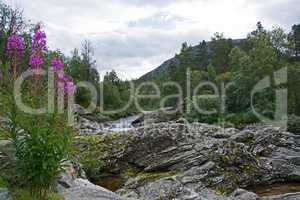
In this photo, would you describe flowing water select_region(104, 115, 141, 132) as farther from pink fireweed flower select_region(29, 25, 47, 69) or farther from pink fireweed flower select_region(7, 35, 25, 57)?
pink fireweed flower select_region(7, 35, 25, 57)

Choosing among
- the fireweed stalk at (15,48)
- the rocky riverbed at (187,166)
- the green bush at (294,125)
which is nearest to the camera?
the fireweed stalk at (15,48)

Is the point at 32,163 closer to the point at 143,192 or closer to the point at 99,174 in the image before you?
the point at 143,192

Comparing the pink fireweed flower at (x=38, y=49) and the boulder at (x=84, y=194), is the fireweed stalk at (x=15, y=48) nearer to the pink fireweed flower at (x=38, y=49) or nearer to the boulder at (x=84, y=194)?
the pink fireweed flower at (x=38, y=49)

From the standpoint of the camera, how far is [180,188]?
1366cm

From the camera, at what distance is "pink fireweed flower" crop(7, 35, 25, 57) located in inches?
284

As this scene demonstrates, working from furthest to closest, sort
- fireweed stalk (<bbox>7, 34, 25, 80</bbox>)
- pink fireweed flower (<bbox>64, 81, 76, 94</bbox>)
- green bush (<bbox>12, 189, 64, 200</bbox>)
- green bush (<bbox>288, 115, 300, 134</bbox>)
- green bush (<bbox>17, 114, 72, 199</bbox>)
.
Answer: green bush (<bbox>288, 115, 300, 134</bbox>) < green bush (<bbox>12, 189, 64, 200</bbox>) < pink fireweed flower (<bbox>64, 81, 76, 94</bbox>) < fireweed stalk (<bbox>7, 34, 25, 80</bbox>) < green bush (<bbox>17, 114, 72, 199</bbox>)

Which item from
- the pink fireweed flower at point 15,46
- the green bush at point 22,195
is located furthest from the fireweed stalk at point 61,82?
the green bush at point 22,195

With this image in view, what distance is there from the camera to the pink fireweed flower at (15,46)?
7.22 metres

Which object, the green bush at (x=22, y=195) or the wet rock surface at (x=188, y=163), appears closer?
the green bush at (x=22, y=195)

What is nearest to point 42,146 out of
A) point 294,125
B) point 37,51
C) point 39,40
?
point 37,51

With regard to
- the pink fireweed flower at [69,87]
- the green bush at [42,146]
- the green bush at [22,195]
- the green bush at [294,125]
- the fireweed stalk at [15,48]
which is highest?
the fireweed stalk at [15,48]

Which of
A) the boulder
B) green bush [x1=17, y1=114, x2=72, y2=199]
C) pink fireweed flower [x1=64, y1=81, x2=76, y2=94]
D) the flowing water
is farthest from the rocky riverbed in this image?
the flowing water

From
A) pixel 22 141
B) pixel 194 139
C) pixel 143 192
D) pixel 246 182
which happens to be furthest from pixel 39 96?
pixel 194 139

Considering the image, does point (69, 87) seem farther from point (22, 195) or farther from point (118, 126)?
point (118, 126)
